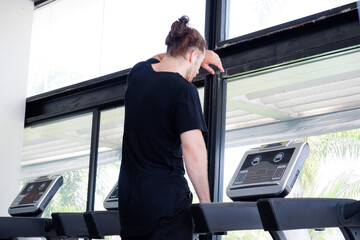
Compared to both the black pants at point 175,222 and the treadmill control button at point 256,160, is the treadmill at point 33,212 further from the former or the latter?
the black pants at point 175,222

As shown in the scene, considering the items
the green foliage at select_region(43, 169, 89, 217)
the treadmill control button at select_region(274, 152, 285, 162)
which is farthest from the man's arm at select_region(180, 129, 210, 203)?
the green foliage at select_region(43, 169, 89, 217)

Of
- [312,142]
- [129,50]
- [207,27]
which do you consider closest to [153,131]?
[312,142]

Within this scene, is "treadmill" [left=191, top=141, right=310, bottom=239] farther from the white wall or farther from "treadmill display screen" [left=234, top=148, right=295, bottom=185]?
the white wall

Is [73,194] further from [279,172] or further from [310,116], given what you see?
[279,172]

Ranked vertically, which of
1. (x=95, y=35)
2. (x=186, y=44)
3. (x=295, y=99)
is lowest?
(x=186, y=44)

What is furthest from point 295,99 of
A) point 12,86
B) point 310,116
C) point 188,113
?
point 12,86

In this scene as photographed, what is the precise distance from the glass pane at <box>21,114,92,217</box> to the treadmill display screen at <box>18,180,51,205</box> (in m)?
0.85

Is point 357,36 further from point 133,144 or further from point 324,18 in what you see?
point 133,144

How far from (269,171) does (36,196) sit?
7.13ft

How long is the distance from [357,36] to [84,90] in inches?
107

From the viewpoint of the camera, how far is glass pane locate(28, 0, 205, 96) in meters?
5.00

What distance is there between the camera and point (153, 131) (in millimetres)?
2287

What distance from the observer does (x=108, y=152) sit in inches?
204

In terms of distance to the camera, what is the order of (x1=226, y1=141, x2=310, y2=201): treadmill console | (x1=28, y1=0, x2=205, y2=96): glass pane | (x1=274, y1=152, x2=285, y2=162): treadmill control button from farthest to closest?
1. (x1=28, y1=0, x2=205, y2=96): glass pane
2. (x1=274, y1=152, x2=285, y2=162): treadmill control button
3. (x1=226, y1=141, x2=310, y2=201): treadmill console
